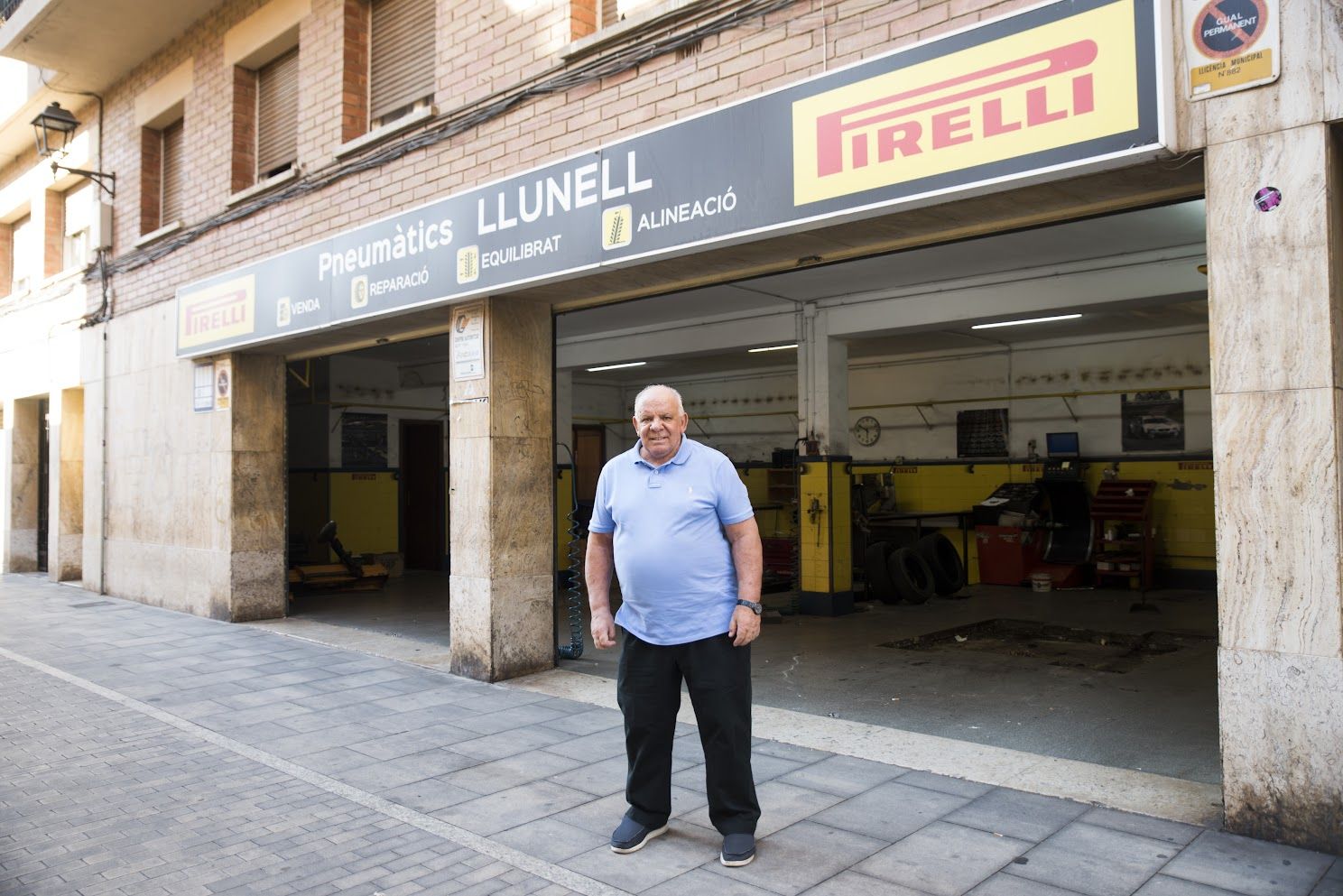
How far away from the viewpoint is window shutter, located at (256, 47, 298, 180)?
31.0 feet

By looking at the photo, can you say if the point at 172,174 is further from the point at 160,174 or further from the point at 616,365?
the point at 616,365

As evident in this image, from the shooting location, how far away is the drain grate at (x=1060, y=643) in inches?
300

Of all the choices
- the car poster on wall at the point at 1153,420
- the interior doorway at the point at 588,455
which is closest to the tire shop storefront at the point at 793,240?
the car poster on wall at the point at 1153,420

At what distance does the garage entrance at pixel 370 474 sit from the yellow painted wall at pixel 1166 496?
8020mm

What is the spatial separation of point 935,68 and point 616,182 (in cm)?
206

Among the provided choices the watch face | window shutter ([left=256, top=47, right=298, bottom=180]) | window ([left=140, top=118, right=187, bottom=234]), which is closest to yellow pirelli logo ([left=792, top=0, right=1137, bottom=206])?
window shutter ([left=256, top=47, right=298, bottom=180])

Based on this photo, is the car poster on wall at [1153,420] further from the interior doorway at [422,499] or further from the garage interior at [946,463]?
the interior doorway at [422,499]

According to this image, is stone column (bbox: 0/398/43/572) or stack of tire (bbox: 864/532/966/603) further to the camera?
stone column (bbox: 0/398/43/572)

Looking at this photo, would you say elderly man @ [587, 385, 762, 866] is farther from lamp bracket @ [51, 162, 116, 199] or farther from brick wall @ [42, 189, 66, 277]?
brick wall @ [42, 189, 66, 277]

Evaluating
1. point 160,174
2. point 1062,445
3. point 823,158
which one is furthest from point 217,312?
point 1062,445

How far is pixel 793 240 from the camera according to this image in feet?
16.8

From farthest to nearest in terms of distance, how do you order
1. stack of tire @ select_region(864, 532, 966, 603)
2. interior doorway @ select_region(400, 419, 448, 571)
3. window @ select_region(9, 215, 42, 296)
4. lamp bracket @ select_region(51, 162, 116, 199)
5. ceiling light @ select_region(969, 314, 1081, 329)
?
interior doorway @ select_region(400, 419, 448, 571) → window @ select_region(9, 215, 42, 296) → lamp bracket @ select_region(51, 162, 116, 199) → stack of tire @ select_region(864, 532, 966, 603) → ceiling light @ select_region(969, 314, 1081, 329)

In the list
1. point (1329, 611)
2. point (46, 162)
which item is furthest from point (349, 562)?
point (1329, 611)

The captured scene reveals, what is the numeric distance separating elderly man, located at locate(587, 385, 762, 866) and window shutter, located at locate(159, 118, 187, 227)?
382 inches
